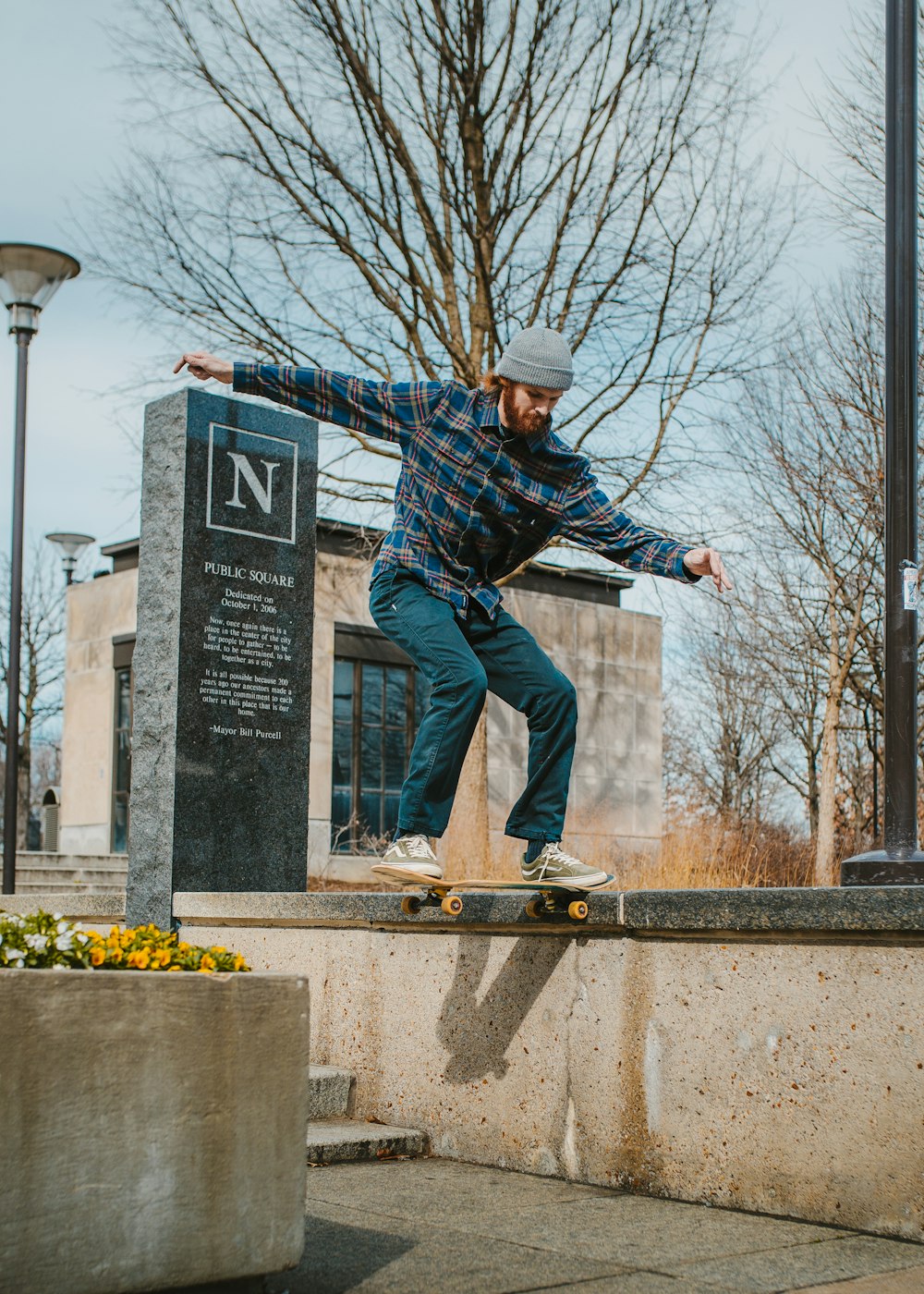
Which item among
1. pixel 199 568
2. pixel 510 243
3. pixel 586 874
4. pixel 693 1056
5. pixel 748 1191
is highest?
pixel 510 243

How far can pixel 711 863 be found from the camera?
38.5 feet

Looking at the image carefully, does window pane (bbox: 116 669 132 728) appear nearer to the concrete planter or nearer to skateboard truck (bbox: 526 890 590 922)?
skateboard truck (bbox: 526 890 590 922)

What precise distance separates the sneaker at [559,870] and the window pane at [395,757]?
17091 mm

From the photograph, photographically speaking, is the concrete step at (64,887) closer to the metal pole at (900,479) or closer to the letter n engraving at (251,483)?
the letter n engraving at (251,483)

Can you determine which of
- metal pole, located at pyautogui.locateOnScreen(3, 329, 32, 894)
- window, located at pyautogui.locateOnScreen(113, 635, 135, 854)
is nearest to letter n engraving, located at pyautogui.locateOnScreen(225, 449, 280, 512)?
metal pole, located at pyautogui.locateOnScreen(3, 329, 32, 894)

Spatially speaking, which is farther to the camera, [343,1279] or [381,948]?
[381,948]

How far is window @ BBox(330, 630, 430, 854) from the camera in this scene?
21.6m

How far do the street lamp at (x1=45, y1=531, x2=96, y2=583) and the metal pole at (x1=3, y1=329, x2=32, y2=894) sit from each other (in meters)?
10.3

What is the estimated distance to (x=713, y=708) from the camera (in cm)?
3834

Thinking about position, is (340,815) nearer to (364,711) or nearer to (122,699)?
(364,711)

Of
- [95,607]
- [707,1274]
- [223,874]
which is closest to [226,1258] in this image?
[707,1274]

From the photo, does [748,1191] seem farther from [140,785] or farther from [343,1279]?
[140,785]

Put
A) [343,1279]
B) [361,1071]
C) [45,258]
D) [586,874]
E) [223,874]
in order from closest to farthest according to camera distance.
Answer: [343,1279], [586,874], [361,1071], [223,874], [45,258]

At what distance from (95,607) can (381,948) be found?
58.4 feet
